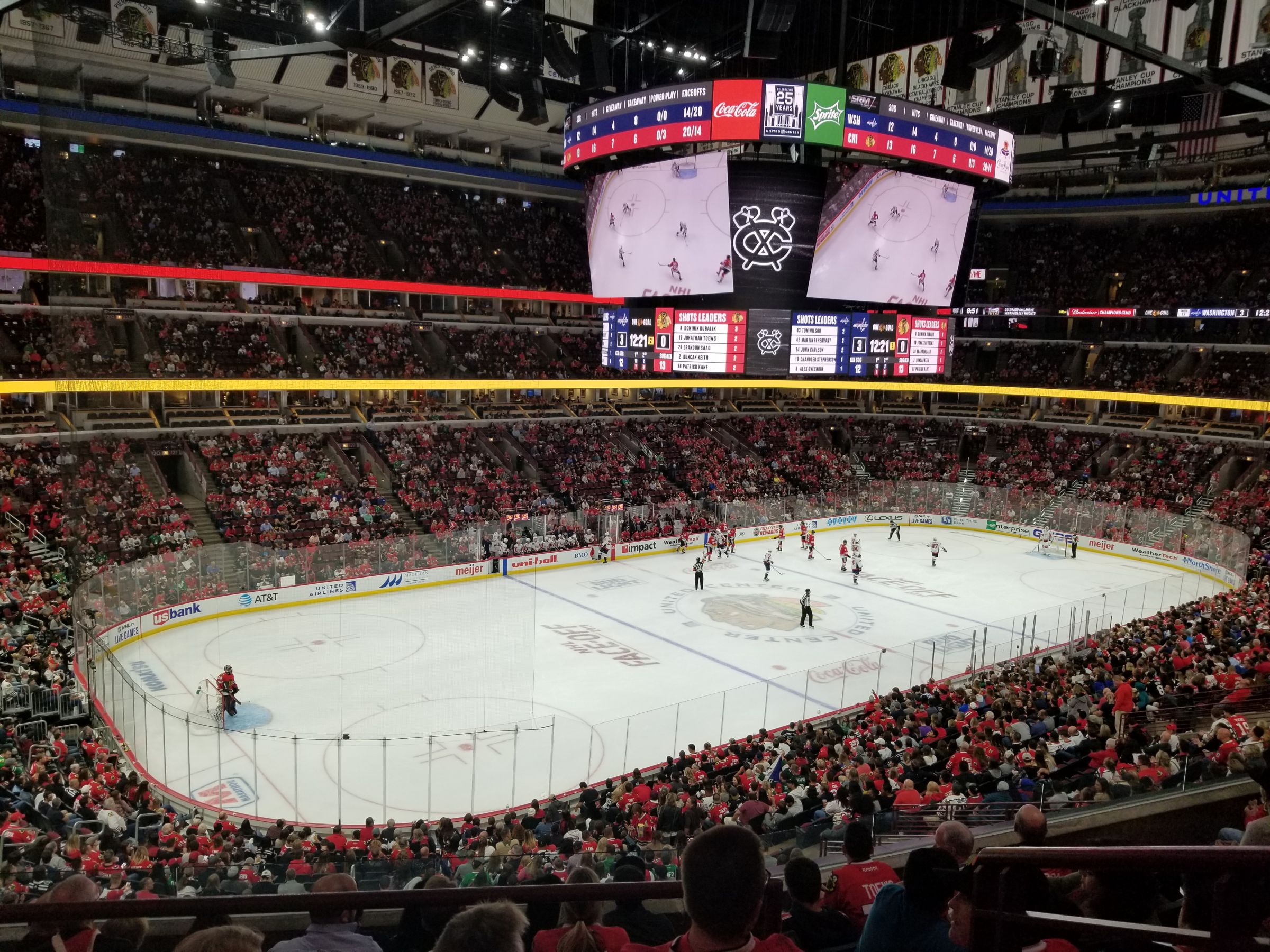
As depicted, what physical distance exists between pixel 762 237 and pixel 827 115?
2.88 meters

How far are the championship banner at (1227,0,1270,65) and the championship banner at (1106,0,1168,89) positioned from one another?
1.68 meters

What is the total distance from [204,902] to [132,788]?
1241 cm

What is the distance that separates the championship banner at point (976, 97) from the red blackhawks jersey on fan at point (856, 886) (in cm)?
2695

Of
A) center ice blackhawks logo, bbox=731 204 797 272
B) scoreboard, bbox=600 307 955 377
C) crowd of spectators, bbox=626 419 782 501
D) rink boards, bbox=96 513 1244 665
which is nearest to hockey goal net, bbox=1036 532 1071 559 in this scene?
rink boards, bbox=96 513 1244 665

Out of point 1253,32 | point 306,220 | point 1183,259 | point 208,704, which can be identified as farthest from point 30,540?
point 1183,259

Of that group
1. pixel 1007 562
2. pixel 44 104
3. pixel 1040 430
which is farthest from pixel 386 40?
pixel 1040 430

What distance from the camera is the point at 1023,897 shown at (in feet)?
8.41

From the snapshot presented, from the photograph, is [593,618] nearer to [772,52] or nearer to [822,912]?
[772,52]

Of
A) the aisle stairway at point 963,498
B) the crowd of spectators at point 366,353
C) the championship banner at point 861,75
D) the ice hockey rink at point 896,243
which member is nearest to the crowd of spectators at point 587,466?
the crowd of spectators at point 366,353

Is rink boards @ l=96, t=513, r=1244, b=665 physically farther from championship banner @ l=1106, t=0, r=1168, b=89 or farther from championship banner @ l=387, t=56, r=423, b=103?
championship banner @ l=387, t=56, r=423, b=103

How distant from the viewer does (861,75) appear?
1217 inches

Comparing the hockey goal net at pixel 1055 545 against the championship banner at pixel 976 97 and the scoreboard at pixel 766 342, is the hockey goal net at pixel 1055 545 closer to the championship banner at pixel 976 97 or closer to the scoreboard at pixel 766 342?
the scoreboard at pixel 766 342

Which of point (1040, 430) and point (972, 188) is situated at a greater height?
point (972, 188)

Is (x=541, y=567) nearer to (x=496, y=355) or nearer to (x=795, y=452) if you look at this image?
(x=496, y=355)
